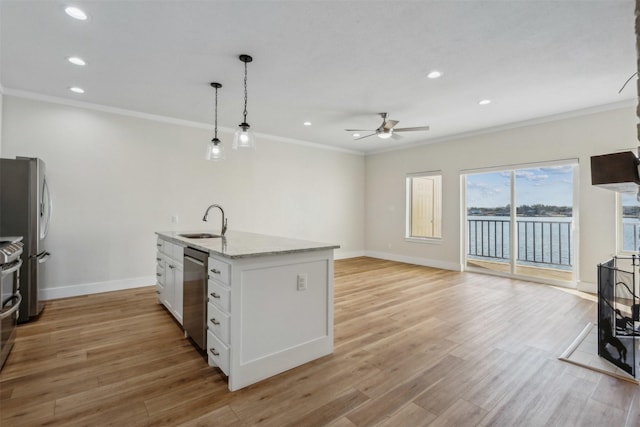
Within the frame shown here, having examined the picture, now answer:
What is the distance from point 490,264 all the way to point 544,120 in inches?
112

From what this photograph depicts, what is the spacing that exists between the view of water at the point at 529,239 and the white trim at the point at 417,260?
44 cm

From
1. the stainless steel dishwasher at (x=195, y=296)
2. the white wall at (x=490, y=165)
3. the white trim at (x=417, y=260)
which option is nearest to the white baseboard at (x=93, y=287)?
the stainless steel dishwasher at (x=195, y=296)

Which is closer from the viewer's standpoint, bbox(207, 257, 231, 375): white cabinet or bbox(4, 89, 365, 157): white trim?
bbox(207, 257, 231, 375): white cabinet

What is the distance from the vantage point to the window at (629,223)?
4.18m

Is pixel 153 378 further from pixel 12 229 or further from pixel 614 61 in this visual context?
pixel 614 61

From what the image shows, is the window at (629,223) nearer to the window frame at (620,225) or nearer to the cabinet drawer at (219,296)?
the window frame at (620,225)

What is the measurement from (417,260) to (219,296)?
18.0 ft

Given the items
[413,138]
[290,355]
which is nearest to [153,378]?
[290,355]

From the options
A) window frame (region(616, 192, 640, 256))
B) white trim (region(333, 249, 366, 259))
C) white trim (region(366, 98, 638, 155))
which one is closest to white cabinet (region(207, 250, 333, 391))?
window frame (region(616, 192, 640, 256))

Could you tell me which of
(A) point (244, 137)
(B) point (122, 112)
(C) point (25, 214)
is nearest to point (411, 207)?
(A) point (244, 137)

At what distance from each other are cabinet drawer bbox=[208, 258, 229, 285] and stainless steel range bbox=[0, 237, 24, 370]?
144 cm

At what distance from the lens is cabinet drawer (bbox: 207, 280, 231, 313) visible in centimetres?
212

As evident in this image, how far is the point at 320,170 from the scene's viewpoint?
7.14 metres

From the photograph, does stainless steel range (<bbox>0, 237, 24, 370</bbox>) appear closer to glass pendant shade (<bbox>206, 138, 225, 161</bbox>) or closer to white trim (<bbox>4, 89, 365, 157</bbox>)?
glass pendant shade (<bbox>206, 138, 225, 161</bbox>)
